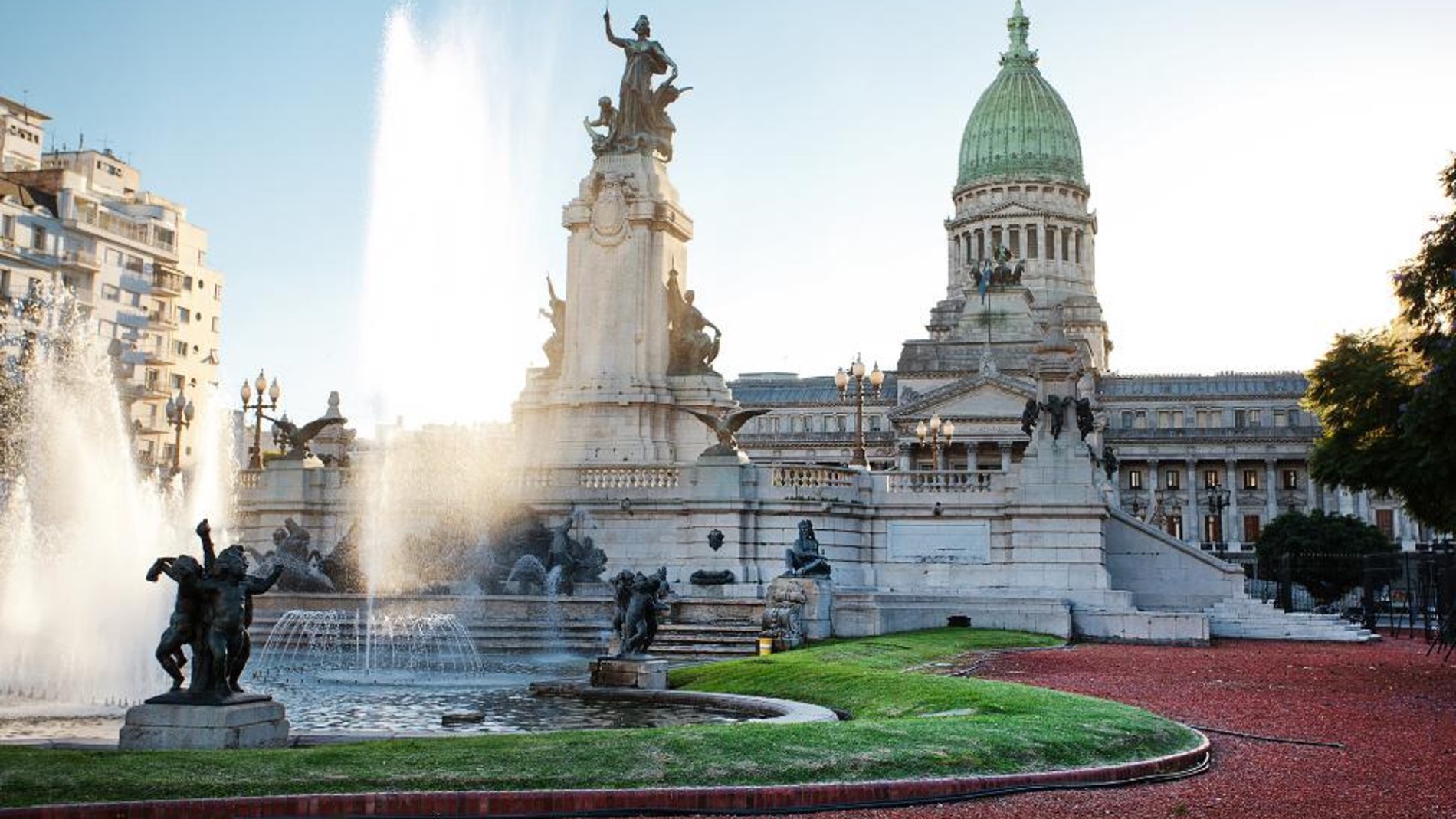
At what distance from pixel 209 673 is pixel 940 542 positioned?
25.7m

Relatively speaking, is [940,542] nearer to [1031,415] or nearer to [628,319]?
[1031,415]

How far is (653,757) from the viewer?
1289cm

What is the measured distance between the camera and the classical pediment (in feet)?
377

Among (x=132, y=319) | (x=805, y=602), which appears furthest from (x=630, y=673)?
(x=132, y=319)

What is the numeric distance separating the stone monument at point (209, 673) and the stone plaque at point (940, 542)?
24.3 m

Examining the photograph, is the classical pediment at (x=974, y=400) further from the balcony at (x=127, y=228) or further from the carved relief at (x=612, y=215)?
the carved relief at (x=612, y=215)

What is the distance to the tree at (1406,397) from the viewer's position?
2381 cm

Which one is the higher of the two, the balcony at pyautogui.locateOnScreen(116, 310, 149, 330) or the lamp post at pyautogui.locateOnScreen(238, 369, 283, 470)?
the balcony at pyautogui.locateOnScreen(116, 310, 149, 330)

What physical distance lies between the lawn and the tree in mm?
9702

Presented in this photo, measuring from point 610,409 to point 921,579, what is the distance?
9.90 metres

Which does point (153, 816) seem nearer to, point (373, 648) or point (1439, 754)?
point (1439, 754)

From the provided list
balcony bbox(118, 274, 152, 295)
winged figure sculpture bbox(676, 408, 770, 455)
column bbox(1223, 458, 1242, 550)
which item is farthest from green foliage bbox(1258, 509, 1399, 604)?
balcony bbox(118, 274, 152, 295)

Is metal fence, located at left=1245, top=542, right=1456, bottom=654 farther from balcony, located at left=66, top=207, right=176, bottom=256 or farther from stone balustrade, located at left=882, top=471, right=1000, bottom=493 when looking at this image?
balcony, located at left=66, top=207, right=176, bottom=256

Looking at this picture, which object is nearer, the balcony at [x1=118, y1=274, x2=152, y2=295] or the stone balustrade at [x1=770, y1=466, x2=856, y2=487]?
the stone balustrade at [x1=770, y1=466, x2=856, y2=487]
